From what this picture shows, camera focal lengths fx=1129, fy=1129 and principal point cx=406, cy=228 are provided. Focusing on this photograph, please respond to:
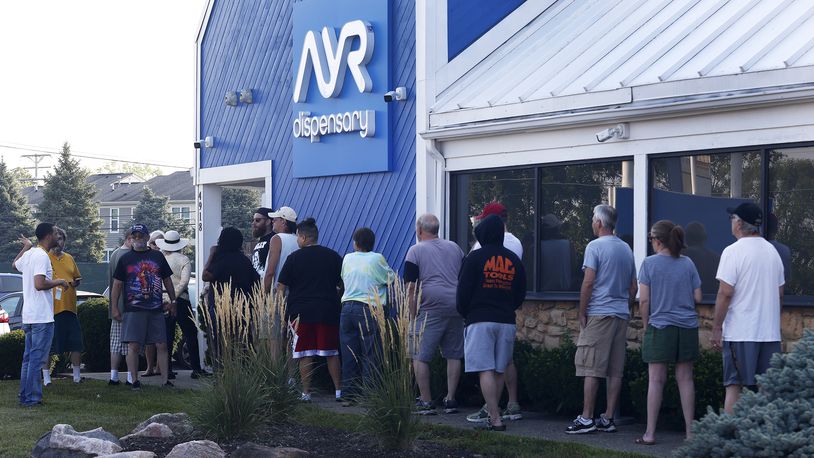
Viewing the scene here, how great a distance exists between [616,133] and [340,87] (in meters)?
4.61

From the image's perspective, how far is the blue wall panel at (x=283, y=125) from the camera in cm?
1333

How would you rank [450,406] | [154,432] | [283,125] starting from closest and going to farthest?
1. [154,432]
2. [450,406]
3. [283,125]

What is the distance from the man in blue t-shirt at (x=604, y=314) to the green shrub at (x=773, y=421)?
9.84ft

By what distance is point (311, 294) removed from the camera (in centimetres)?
1140

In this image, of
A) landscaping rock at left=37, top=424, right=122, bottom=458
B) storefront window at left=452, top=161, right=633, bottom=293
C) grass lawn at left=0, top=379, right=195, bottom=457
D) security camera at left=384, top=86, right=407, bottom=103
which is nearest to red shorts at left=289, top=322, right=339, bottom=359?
grass lawn at left=0, top=379, right=195, bottom=457

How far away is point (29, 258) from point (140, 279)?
1.44 meters

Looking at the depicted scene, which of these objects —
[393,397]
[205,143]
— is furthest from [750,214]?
[205,143]

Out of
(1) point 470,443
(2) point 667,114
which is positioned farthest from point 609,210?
(1) point 470,443

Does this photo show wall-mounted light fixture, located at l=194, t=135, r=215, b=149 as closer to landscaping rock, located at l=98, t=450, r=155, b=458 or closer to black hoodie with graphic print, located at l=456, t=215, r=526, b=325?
black hoodie with graphic print, located at l=456, t=215, r=526, b=325

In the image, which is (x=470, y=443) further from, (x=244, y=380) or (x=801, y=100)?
(x=801, y=100)

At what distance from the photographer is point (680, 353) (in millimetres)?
8836

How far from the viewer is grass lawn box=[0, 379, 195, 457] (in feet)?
32.1

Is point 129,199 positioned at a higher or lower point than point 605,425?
higher

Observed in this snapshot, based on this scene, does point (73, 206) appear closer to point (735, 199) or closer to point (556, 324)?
point (556, 324)
